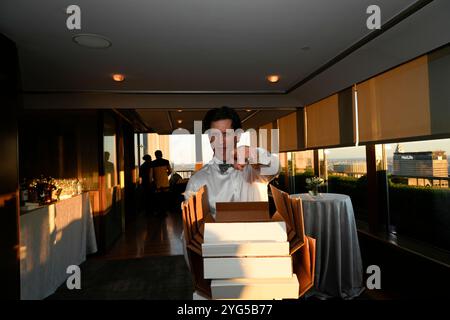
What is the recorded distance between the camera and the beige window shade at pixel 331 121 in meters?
3.67

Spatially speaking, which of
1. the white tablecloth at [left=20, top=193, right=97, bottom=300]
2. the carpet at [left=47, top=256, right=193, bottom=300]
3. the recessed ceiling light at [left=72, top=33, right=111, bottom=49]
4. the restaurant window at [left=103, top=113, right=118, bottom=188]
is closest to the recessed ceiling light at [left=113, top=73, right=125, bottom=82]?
the recessed ceiling light at [left=72, top=33, right=111, bottom=49]

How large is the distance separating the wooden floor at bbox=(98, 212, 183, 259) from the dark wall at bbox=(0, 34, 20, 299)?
1.86m

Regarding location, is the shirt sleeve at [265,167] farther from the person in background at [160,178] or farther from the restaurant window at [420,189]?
the person in background at [160,178]

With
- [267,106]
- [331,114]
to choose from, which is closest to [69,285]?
[267,106]

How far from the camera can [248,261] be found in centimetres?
48

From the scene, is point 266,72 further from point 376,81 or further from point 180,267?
point 180,267

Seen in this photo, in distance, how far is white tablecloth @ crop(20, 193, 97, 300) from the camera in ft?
7.66

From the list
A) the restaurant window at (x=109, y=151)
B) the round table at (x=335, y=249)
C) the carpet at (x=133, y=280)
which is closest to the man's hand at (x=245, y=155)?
the round table at (x=335, y=249)

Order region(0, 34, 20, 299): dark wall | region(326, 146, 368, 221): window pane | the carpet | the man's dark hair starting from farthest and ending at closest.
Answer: region(326, 146, 368, 221): window pane
the carpet
region(0, 34, 20, 299): dark wall
the man's dark hair

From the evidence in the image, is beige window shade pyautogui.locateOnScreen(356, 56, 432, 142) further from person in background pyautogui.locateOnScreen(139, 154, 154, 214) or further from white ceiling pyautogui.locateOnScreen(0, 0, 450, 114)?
person in background pyautogui.locateOnScreen(139, 154, 154, 214)

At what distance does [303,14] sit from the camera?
2012mm

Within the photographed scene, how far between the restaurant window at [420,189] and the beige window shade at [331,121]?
2.17 feet
